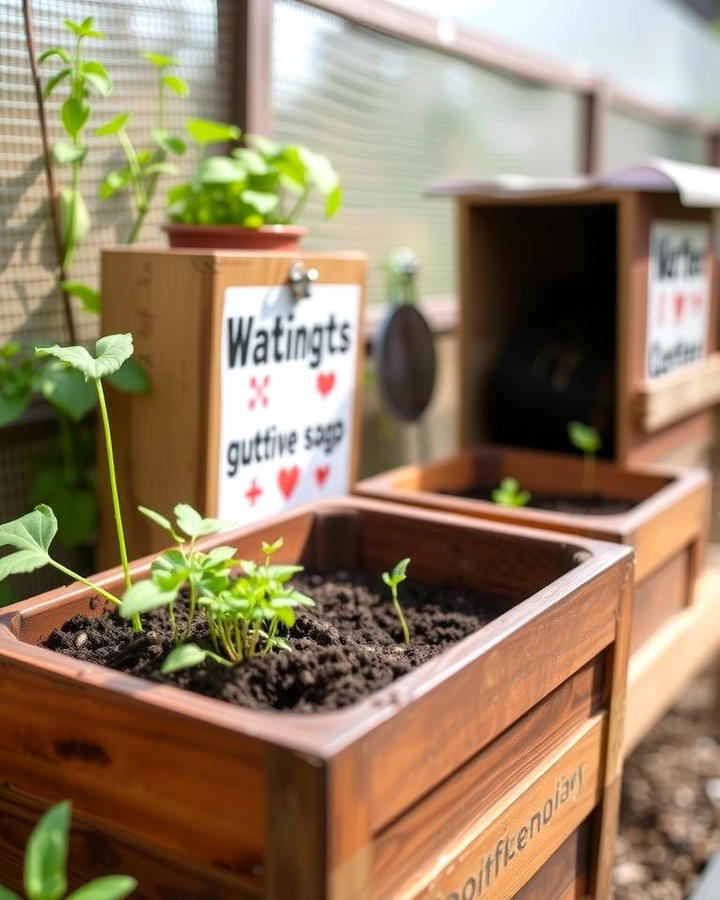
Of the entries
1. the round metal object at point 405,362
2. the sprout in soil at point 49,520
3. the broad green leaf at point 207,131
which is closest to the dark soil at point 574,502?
the round metal object at point 405,362

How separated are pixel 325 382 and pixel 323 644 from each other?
54 cm

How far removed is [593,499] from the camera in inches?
67.6

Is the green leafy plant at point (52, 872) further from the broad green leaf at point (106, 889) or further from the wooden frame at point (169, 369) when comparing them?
the wooden frame at point (169, 369)

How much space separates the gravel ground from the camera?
190 centimetres

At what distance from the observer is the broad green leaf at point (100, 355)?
2.71 ft

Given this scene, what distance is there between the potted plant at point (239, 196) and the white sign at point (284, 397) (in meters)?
0.08

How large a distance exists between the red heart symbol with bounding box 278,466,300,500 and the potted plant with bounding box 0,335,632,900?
7.8 inches

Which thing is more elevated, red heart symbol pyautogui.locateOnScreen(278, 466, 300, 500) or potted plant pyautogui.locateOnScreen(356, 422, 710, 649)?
red heart symbol pyautogui.locateOnScreen(278, 466, 300, 500)

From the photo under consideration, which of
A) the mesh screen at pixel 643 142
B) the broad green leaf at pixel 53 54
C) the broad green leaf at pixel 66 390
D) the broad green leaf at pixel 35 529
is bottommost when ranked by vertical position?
the broad green leaf at pixel 35 529

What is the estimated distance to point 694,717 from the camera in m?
2.56

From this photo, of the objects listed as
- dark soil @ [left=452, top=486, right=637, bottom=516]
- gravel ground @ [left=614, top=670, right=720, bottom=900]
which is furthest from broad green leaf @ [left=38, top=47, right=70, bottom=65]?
gravel ground @ [left=614, top=670, right=720, bottom=900]

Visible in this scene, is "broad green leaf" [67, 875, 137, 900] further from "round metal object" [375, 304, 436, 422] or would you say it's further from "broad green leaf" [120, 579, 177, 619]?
"round metal object" [375, 304, 436, 422]

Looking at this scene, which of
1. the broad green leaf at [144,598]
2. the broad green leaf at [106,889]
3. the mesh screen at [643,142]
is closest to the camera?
the broad green leaf at [106,889]

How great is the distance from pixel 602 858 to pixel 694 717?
1.55 metres
